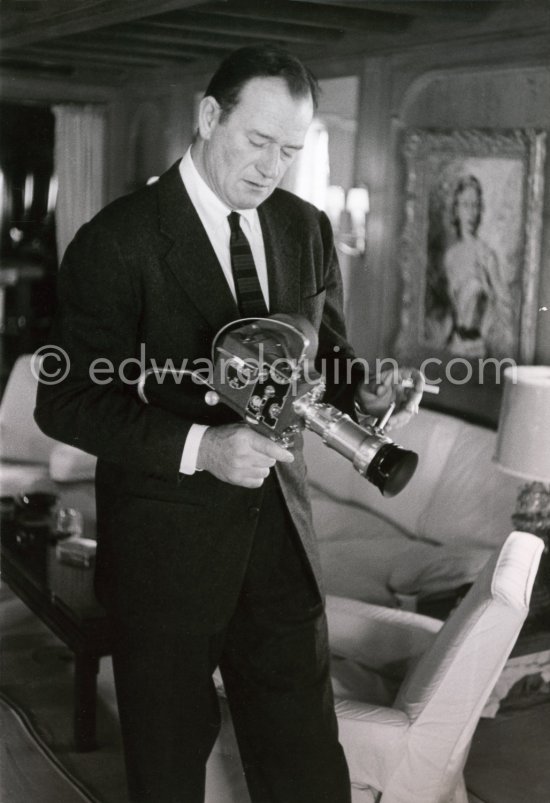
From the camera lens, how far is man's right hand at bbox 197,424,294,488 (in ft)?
4.33

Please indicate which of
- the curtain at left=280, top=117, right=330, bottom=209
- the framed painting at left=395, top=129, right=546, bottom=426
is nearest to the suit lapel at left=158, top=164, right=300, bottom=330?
the framed painting at left=395, top=129, right=546, bottom=426

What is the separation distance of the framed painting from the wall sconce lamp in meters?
0.29

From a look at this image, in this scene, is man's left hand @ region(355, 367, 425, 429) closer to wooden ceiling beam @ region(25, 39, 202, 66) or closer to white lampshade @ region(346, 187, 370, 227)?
wooden ceiling beam @ region(25, 39, 202, 66)

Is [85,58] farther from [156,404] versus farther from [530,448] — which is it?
[156,404]

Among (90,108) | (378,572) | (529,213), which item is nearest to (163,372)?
(378,572)

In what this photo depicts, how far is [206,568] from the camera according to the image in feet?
5.03

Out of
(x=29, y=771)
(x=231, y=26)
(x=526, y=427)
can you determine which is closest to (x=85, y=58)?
(x=231, y=26)

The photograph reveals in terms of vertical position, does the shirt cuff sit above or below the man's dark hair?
below

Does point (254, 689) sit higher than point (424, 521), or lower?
higher

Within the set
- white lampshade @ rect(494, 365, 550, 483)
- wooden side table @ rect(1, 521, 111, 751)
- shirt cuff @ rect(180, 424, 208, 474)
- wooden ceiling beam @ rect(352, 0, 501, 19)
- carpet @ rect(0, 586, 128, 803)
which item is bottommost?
carpet @ rect(0, 586, 128, 803)

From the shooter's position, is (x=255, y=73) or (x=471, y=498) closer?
(x=255, y=73)

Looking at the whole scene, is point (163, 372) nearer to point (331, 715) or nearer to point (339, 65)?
point (331, 715)

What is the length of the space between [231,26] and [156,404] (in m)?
2.16

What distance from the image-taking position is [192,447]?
1.40 meters
